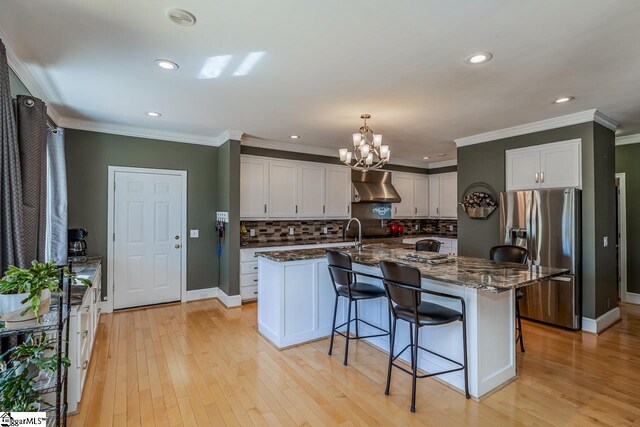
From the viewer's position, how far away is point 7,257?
2.14 metres

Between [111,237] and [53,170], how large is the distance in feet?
3.65

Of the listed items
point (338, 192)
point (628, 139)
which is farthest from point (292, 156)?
point (628, 139)

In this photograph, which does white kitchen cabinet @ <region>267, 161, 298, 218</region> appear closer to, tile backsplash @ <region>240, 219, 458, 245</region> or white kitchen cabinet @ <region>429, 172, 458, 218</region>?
tile backsplash @ <region>240, 219, 458, 245</region>

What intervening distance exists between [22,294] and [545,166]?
16.9 ft

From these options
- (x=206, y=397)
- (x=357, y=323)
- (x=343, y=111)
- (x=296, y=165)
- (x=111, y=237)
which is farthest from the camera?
(x=296, y=165)

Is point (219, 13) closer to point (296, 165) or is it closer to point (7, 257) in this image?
point (7, 257)

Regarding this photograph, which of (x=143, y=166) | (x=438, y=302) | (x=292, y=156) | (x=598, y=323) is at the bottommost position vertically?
(x=598, y=323)

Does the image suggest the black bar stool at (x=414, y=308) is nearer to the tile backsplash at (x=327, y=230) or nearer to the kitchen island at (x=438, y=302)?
the kitchen island at (x=438, y=302)

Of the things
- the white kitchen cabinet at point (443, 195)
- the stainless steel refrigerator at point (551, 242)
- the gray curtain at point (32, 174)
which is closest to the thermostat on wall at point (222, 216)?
the gray curtain at point (32, 174)

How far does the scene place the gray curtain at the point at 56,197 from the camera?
3803 millimetres

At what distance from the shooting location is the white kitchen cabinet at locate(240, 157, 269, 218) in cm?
518

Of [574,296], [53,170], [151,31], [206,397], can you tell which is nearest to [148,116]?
[53,170]

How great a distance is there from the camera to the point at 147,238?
4.80 meters

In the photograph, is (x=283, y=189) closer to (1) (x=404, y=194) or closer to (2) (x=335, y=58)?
(1) (x=404, y=194)
